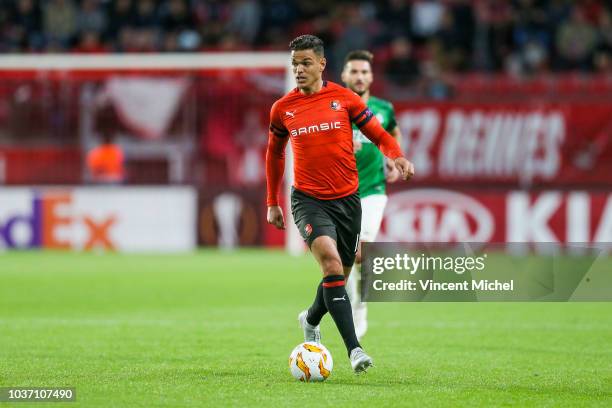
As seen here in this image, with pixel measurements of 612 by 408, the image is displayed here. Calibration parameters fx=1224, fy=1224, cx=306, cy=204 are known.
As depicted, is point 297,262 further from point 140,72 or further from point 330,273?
point 330,273

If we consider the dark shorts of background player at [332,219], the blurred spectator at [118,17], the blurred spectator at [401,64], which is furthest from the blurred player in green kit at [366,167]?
the blurred spectator at [118,17]

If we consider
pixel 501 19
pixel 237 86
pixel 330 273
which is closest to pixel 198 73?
pixel 237 86

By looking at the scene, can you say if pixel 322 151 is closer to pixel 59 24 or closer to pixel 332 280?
pixel 332 280

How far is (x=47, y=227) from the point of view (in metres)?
21.4

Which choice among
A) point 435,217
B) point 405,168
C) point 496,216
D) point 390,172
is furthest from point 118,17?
point 405,168

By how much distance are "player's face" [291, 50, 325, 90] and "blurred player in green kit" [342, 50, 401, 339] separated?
205 centimetres

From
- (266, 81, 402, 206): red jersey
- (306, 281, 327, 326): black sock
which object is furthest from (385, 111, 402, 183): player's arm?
(306, 281, 327, 326): black sock

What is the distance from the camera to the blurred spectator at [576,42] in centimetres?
2261

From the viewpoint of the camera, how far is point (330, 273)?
25.5 ft

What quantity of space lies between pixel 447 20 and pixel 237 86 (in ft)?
14.4

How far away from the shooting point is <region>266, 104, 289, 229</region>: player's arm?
8164mm

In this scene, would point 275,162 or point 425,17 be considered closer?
point 275,162

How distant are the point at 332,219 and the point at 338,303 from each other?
24.0 inches

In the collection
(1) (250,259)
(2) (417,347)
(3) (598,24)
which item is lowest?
(1) (250,259)
